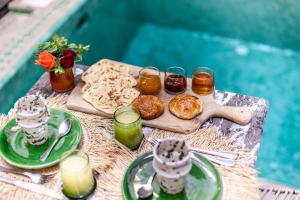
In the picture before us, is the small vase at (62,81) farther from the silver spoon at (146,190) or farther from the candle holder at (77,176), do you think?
the silver spoon at (146,190)

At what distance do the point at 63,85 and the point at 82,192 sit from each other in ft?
1.65

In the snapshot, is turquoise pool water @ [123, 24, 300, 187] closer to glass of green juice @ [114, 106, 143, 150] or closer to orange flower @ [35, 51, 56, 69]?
glass of green juice @ [114, 106, 143, 150]

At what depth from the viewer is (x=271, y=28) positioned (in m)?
3.15

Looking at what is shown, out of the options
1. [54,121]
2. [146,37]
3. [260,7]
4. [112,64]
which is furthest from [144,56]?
[54,121]

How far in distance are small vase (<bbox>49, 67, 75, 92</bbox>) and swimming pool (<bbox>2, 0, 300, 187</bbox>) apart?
1.05 m

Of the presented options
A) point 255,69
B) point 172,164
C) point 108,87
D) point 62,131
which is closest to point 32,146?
point 62,131

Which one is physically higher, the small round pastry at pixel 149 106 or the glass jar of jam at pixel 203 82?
the glass jar of jam at pixel 203 82

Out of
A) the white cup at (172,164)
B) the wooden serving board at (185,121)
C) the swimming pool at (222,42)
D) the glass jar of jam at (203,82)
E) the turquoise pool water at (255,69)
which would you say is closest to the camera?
the white cup at (172,164)

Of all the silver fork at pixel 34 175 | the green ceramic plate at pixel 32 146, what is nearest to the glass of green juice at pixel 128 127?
the green ceramic plate at pixel 32 146

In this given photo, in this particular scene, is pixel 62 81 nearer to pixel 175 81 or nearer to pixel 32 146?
pixel 32 146

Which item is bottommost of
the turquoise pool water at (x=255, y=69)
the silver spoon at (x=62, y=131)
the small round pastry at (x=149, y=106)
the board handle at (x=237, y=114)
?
the turquoise pool water at (x=255, y=69)

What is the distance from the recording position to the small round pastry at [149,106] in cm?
141

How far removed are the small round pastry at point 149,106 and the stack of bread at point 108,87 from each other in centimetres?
5

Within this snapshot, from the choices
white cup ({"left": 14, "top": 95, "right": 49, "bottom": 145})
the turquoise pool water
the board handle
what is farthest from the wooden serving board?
the turquoise pool water
